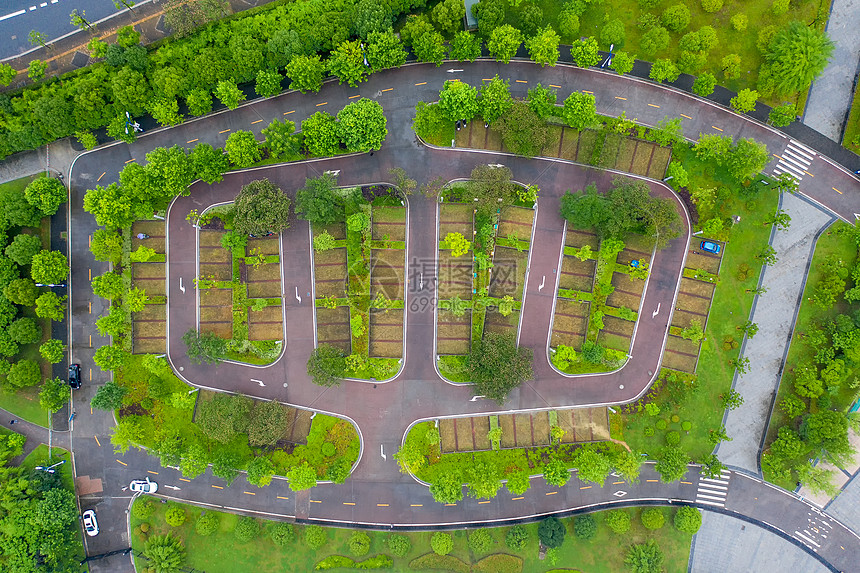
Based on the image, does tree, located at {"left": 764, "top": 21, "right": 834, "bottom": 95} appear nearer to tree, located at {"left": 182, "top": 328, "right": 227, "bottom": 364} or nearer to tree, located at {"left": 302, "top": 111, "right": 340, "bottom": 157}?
tree, located at {"left": 302, "top": 111, "right": 340, "bottom": 157}

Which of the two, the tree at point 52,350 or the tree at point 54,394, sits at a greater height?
the tree at point 52,350

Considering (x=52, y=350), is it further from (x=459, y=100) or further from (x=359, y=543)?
(x=459, y=100)

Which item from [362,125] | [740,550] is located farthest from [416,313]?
[740,550]

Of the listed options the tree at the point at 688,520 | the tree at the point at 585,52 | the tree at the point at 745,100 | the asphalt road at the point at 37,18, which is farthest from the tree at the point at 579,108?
the asphalt road at the point at 37,18

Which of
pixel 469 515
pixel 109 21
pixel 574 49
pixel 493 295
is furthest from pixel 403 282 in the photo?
pixel 109 21

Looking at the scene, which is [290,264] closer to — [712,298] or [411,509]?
[411,509]

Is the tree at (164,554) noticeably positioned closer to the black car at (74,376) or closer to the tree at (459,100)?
the black car at (74,376)
